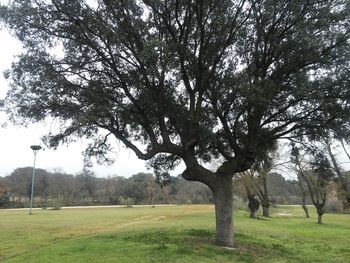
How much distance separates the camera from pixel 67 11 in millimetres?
15094

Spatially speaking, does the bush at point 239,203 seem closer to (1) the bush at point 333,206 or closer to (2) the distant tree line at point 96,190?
(1) the bush at point 333,206

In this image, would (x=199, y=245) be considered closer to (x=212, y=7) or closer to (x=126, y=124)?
(x=126, y=124)

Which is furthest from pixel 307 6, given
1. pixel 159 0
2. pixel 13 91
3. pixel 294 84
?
pixel 13 91

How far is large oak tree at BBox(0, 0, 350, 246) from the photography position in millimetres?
14867

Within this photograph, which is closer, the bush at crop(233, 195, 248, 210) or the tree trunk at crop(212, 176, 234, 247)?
the tree trunk at crop(212, 176, 234, 247)

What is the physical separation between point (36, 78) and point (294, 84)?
32.0 feet

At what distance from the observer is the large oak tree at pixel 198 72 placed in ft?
48.8

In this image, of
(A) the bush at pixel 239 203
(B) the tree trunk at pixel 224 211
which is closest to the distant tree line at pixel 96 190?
(A) the bush at pixel 239 203

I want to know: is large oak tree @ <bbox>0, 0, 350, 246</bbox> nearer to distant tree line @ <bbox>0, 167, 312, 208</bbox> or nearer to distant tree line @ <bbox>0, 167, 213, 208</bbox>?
distant tree line @ <bbox>0, 167, 312, 208</bbox>

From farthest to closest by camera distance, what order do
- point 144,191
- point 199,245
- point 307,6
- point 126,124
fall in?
point 144,191, point 126,124, point 199,245, point 307,6

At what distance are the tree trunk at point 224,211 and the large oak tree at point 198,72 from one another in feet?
0.13

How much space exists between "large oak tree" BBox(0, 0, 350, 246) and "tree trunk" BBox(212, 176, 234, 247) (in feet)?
0.13

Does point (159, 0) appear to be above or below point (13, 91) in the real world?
above

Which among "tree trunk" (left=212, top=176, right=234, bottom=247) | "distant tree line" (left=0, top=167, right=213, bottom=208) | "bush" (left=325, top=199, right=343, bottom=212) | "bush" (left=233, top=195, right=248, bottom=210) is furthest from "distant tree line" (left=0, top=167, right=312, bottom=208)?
"tree trunk" (left=212, top=176, right=234, bottom=247)
